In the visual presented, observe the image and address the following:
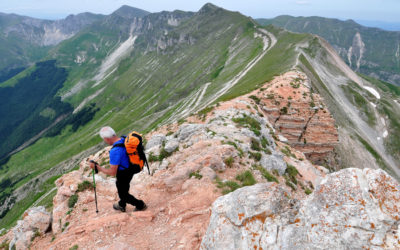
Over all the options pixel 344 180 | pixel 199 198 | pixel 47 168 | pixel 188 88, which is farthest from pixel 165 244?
pixel 47 168

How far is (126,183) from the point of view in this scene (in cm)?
1112

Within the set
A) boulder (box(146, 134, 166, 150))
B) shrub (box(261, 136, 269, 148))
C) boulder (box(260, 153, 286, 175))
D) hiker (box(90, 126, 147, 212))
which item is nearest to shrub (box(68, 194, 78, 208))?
hiker (box(90, 126, 147, 212))

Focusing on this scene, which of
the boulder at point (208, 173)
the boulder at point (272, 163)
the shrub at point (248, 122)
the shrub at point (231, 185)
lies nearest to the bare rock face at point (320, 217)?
the shrub at point (231, 185)

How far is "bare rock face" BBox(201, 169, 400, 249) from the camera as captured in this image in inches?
240

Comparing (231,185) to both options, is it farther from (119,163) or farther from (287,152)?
(287,152)

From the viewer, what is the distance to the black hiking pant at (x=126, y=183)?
1062 cm

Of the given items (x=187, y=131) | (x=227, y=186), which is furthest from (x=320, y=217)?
(x=187, y=131)

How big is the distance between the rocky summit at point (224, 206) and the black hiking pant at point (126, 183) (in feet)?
2.09

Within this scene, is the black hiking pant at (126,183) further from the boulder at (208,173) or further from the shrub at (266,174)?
the shrub at (266,174)

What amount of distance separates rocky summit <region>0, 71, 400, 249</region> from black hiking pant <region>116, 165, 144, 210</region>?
2.09ft

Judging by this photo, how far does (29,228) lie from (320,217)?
15.5 metres

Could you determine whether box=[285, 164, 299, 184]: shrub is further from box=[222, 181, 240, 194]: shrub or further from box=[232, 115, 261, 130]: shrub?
box=[222, 181, 240, 194]: shrub

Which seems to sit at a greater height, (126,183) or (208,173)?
(126,183)

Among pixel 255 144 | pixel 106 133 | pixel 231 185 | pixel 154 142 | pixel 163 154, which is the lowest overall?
pixel 154 142
